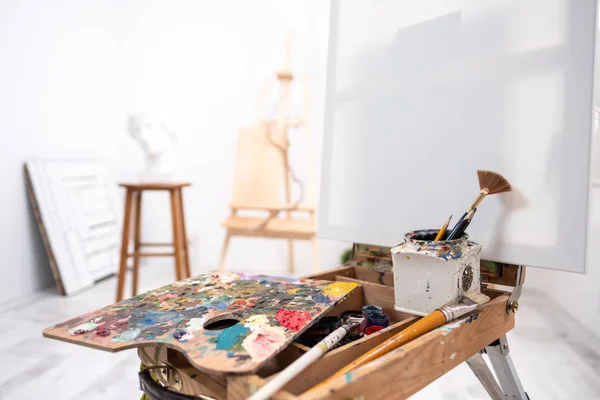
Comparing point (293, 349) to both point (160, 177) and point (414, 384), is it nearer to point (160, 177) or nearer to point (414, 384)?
point (414, 384)

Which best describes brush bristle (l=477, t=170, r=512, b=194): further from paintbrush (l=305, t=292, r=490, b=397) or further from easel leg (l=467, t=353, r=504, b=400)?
easel leg (l=467, t=353, r=504, b=400)

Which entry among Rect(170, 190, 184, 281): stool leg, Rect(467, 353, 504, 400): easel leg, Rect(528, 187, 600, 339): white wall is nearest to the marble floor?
Rect(528, 187, 600, 339): white wall

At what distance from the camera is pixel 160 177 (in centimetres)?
226

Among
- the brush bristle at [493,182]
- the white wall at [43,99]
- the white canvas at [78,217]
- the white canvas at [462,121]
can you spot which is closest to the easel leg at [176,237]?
the white canvas at [78,217]

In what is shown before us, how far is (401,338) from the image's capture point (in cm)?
63

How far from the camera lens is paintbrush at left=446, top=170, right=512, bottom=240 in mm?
786

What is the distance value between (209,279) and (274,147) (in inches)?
77.0

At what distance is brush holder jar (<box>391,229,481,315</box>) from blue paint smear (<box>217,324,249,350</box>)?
30 cm

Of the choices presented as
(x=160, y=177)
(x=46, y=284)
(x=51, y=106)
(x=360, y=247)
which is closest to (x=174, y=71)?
(x=51, y=106)

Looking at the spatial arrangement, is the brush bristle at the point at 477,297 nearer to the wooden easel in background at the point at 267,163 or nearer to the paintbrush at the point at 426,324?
the paintbrush at the point at 426,324

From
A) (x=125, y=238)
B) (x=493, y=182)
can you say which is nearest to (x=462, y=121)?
(x=493, y=182)

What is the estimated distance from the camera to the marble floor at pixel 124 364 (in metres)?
1.46

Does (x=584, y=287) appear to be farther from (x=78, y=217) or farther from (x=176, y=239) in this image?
(x=78, y=217)

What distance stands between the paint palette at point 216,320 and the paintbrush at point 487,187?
20 centimetres
